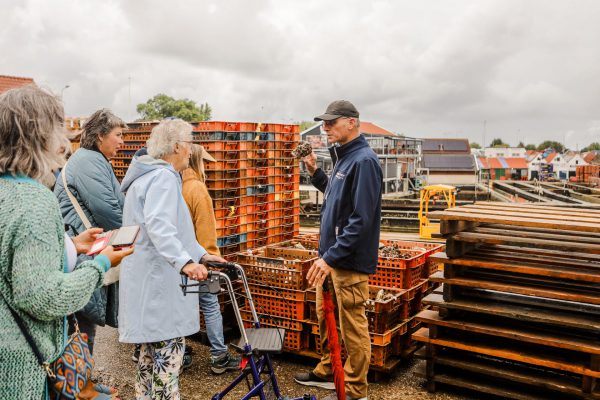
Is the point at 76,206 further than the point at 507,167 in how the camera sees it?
No

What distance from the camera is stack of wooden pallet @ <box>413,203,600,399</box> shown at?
4.27m

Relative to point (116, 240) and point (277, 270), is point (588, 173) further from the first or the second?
point (116, 240)

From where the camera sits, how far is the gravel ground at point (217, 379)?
4855 mm

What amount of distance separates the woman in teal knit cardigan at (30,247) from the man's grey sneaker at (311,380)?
316 centimetres

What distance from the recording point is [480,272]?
4.93 meters

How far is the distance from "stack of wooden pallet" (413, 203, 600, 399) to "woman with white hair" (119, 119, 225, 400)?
2.25m

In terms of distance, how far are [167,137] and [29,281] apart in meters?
1.88

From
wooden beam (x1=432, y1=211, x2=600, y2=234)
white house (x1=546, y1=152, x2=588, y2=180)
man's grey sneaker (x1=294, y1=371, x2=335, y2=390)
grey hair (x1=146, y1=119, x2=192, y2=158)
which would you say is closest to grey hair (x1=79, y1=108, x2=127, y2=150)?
grey hair (x1=146, y1=119, x2=192, y2=158)

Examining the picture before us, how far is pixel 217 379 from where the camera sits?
5.21 m

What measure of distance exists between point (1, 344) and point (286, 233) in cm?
549

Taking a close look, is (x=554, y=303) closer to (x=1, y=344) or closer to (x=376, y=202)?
(x=376, y=202)

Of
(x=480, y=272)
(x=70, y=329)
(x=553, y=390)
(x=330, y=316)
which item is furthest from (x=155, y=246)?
(x=553, y=390)

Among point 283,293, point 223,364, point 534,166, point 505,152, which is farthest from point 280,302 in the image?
point 505,152

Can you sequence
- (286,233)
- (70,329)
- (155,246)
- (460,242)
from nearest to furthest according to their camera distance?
(70,329)
(155,246)
(460,242)
(286,233)
